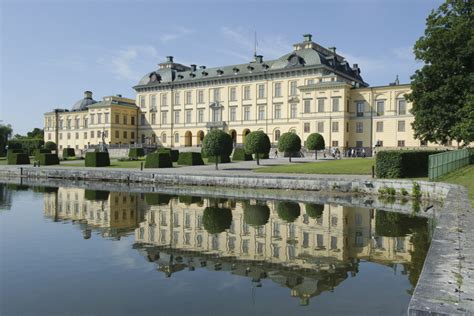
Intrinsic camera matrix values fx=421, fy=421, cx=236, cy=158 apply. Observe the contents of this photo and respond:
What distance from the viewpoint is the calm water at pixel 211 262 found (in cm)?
627

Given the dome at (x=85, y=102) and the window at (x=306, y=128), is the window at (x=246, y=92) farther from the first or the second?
the dome at (x=85, y=102)

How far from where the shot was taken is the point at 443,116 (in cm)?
2527

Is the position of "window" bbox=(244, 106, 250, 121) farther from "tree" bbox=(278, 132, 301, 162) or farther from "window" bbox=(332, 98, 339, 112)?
"tree" bbox=(278, 132, 301, 162)

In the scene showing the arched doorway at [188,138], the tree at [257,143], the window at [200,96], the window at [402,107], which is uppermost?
the window at [200,96]

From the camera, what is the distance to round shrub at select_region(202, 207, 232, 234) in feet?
39.8

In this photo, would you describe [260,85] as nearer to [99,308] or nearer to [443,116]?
[443,116]

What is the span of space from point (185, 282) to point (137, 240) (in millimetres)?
3837

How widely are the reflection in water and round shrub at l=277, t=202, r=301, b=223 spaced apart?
0.11 feet

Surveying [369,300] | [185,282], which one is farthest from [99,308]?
[369,300]

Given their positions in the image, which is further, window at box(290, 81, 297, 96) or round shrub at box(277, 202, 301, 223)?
window at box(290, 81, 297, 96)

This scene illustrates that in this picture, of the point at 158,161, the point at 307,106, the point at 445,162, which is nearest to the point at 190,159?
the point at 158,161

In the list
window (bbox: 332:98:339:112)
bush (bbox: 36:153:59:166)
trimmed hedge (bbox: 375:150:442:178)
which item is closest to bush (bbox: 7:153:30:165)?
bush (bbox: 36:153:59:166)

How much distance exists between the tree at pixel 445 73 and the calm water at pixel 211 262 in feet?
42.8

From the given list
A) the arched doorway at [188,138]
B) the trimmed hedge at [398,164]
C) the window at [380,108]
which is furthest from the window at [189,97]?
the trimmed hedge at [398,164]
